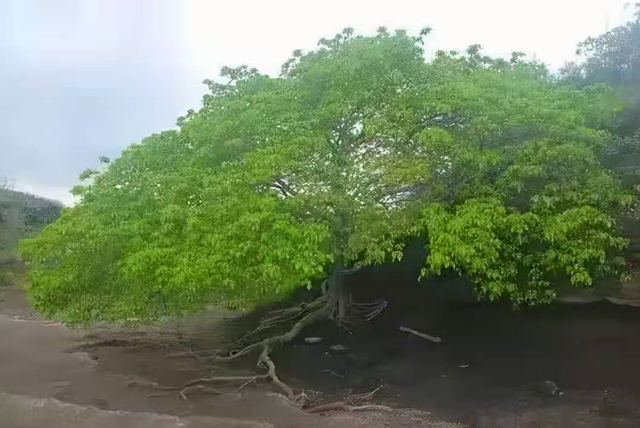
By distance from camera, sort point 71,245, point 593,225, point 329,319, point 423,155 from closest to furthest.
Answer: point 593,225 < point 71,245 < point 423,155 < point 329,319

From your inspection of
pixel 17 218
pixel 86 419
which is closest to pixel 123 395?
pixel 86 419

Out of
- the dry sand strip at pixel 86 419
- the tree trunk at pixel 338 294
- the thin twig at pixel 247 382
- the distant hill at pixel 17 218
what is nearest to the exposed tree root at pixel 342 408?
the dry sand strip at pixel 86 419

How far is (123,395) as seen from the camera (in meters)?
14.6

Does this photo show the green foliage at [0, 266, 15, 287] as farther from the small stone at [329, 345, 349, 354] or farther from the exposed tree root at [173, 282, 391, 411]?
the small stone at [329, 345, 349, 354]

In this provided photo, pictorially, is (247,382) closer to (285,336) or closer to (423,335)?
(285,336)

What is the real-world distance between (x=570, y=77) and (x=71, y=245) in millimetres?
14814

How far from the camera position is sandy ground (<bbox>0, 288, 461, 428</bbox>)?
12.4 metres

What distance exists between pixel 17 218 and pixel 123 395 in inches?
1126

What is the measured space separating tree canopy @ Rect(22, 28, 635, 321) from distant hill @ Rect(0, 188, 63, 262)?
23951 millimetres

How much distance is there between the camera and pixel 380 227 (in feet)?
49.8

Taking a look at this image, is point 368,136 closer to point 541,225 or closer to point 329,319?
point 541,225

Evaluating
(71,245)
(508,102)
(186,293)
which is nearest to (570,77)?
(508,102)

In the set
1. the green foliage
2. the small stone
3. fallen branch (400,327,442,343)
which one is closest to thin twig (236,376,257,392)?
the small stone

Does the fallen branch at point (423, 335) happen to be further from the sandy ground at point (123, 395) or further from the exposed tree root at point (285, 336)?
the sandy ground at point (123, 395)
